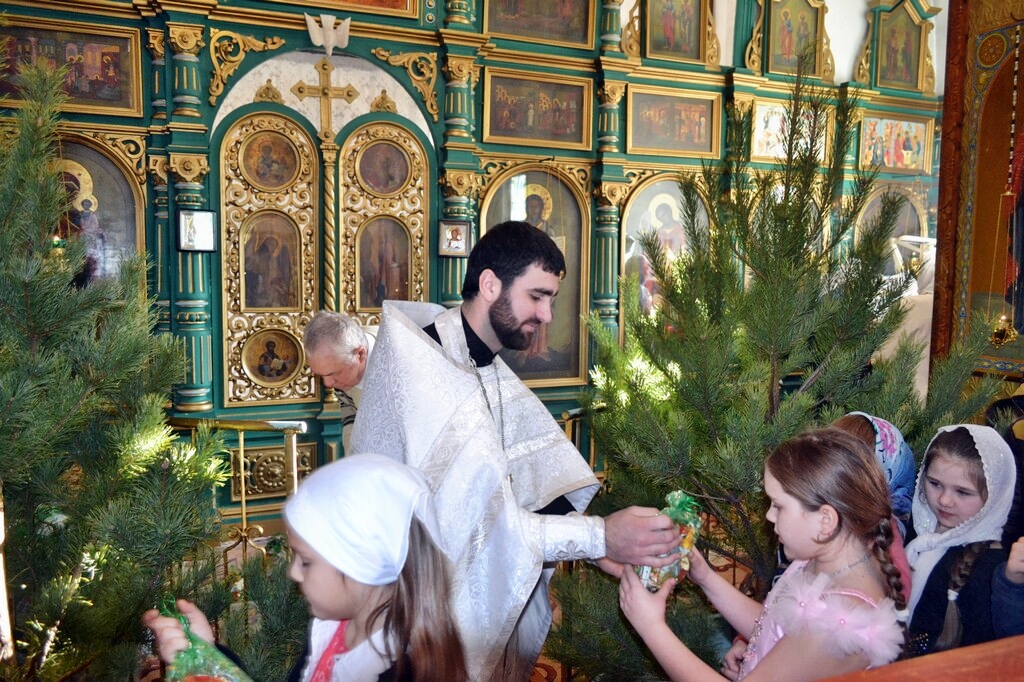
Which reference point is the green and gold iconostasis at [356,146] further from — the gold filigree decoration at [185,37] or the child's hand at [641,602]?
the child's hand at [641,602]

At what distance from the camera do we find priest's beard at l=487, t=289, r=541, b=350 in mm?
2475

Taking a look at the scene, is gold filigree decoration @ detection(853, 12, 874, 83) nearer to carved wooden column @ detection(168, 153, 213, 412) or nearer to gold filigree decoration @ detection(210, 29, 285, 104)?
gold filigree decoration @ detection(210, 29, 285, 104)

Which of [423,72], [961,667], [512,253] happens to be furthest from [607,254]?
[961,667]

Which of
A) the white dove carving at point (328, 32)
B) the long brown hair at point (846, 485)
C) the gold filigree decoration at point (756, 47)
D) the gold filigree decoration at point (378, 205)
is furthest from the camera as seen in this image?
the gold filigree decoration at point (756, 47)

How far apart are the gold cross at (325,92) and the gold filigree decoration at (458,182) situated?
0.98 metres

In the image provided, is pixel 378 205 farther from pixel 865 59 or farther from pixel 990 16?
pixel 865 59

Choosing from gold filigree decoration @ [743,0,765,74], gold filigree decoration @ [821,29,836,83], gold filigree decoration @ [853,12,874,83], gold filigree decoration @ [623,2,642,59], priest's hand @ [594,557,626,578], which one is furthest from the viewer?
gold filigree decoration @ [853,12,874,83]

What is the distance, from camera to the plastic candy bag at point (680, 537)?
75.1 inches

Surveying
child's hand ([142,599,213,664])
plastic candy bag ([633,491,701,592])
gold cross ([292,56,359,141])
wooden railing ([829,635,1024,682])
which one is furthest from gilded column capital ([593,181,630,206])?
wooden railing ([829,635,1024,682])

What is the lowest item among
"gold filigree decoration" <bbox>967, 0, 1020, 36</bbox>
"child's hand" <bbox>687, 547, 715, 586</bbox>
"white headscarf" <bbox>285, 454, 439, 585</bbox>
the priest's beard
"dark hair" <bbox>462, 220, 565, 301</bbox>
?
"child's hand" <bbox>687, 547, 715, 586</bbox>

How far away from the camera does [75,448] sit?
76.0 inches

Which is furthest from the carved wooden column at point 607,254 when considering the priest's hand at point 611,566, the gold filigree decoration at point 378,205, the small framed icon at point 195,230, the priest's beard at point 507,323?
the priest's hand at point 611,566

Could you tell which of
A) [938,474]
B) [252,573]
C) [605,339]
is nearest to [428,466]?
[252,573]

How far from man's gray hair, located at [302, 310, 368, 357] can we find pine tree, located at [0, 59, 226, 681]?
1.90m
